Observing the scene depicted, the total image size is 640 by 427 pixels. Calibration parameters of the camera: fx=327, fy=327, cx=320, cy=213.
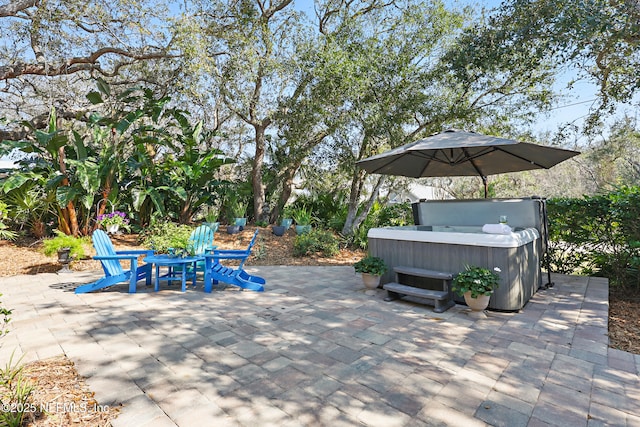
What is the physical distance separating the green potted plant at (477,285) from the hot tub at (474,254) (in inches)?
6.1

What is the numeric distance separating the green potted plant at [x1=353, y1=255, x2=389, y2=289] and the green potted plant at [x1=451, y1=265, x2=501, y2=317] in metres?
1.13

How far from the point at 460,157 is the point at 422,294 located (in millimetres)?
3383

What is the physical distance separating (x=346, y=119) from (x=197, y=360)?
685 cm

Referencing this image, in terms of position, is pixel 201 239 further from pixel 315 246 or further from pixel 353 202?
pixel 353 202

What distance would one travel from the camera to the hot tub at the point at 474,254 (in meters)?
3.85

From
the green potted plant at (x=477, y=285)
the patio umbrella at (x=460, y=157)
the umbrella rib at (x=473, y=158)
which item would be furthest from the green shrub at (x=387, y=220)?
the green potted plant at (x=477, y=285)

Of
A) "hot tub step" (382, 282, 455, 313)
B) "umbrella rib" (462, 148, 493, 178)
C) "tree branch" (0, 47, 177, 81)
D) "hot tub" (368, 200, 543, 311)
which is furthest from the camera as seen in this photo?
"tree branch" (0, 47, 177, 81)

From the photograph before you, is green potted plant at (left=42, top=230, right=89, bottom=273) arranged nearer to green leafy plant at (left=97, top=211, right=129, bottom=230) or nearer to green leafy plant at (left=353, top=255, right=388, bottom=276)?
green leafy plant at (left=97, top=211, right=129, bottom=230)

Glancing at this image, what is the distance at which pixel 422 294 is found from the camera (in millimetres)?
4051

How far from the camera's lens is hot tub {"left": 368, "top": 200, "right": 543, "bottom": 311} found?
385cm

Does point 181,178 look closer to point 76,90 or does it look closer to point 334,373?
point 76,90

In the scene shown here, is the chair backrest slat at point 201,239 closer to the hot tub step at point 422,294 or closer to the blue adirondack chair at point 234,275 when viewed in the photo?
the blue adirondack chair at point 234,275

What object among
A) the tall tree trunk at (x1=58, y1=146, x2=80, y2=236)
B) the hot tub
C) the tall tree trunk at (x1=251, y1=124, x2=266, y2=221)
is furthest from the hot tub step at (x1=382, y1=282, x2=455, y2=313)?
the tall tree trunk at (x1=58, y1=146, x2=80, y2=236)

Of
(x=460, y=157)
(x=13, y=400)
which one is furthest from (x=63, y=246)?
(x=460, y=157)
